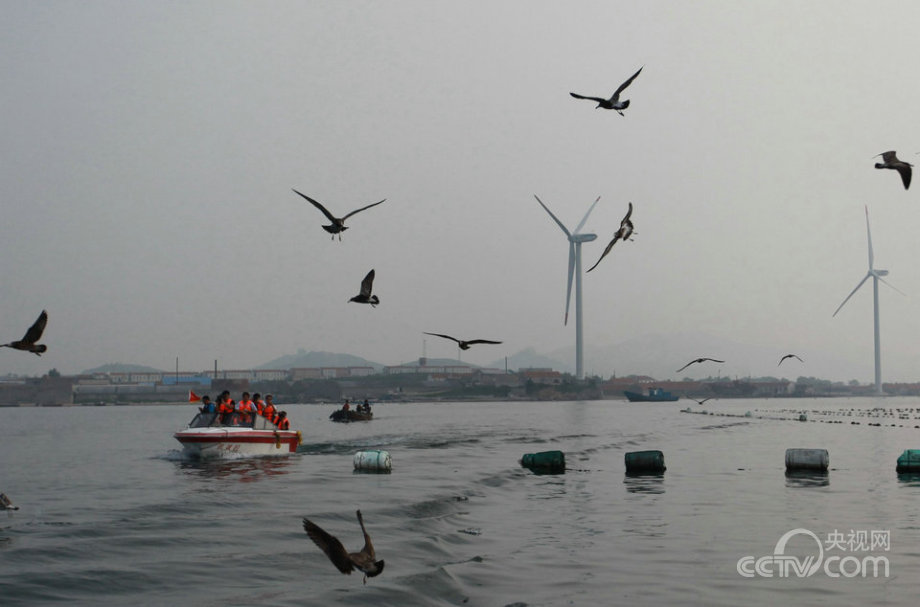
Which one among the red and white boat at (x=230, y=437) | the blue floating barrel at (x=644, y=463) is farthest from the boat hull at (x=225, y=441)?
the blue floating barrel at (x=644, y=463)

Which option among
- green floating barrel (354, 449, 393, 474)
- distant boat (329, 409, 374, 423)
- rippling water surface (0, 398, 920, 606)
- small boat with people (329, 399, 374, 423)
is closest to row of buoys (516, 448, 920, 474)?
green floating barrel (354, 449, 393, 474)

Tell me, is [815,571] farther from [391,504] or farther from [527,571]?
[391,504]

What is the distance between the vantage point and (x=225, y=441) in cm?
4312

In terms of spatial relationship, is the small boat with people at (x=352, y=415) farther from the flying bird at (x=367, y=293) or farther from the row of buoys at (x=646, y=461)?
the flying bird at (x=367, y=293)

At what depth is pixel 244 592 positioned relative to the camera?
16.4 m

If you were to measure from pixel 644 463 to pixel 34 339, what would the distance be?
26.5m

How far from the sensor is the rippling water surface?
53.9ft

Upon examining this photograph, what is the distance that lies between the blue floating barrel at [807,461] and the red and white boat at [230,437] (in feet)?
74.9

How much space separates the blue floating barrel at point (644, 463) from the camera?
37.4 meters

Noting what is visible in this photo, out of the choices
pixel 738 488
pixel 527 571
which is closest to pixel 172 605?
pixel 527 571

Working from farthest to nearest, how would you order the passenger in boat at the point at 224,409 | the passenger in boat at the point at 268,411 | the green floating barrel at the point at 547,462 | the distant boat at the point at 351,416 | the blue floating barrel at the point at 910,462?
1. the distant boat at the point at 351,416
2. the passenger in boat at the point at 268,411
3. the passenger in boat at the point at 224,409
4. the green floating barrel at the point at 547,462
5. the blue floating barrel at the point at 910,462

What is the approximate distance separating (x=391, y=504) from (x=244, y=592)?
38.8ft

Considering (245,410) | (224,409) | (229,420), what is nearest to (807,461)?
(245,410)

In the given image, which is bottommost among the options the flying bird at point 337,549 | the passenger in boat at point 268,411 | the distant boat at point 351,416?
the distant boat at point 351,416
